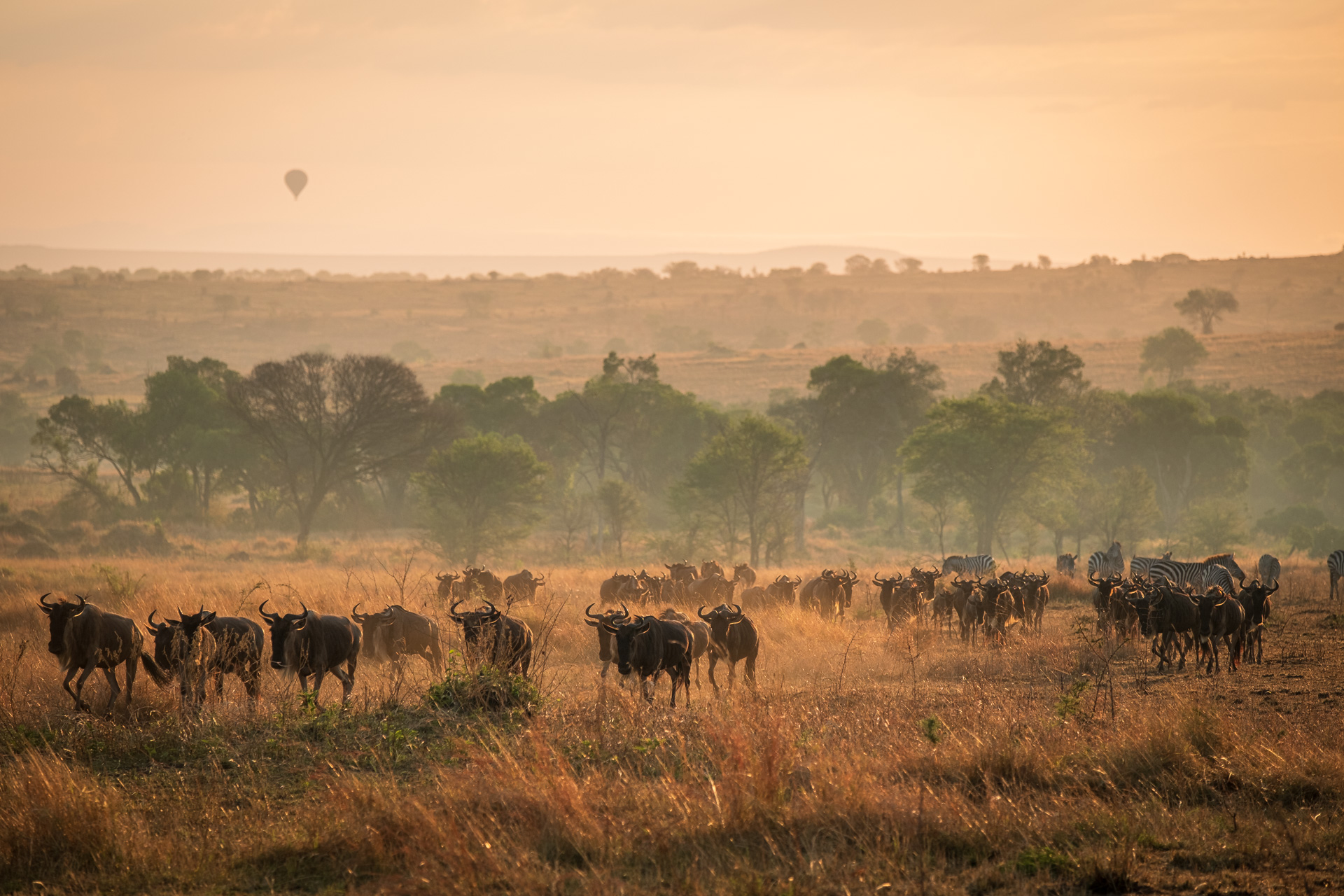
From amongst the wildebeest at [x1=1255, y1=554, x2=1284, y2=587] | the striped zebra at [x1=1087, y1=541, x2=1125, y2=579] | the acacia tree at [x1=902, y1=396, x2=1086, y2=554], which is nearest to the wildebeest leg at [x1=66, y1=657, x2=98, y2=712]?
the striped zebra at [x1=1087, y1=541, x2=1125, y2=579]

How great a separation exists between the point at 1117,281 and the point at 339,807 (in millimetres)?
149763

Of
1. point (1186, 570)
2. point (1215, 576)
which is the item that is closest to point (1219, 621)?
point (1215, 576)

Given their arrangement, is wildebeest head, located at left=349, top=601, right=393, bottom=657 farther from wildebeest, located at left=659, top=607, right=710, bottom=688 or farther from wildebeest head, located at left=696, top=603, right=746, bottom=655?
wildebeest head, located at left=696, top=603, right=746, bottom=655

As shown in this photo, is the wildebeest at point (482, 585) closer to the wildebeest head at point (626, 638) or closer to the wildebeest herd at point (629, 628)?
the wildebeest herd at point (629, 628)

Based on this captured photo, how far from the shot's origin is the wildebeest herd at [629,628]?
11070 mm

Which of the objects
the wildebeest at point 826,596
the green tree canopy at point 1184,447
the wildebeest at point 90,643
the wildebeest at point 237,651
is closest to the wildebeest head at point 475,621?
the wildebeest at point 237,651

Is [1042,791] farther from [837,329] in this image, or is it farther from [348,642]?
[837,329]

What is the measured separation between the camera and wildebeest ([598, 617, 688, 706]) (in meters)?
11.4

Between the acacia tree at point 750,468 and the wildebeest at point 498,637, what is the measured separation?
30.1 m

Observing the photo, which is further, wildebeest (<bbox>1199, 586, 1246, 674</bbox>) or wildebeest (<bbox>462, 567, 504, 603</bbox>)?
wildebeest (<bbox>462, 567, 504, 603</bbox>)

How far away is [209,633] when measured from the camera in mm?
11289

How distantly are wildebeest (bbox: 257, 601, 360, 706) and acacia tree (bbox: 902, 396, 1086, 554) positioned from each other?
36.4 meters

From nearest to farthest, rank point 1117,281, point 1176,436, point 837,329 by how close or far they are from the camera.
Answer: point 1176,436 → point 837,329 → point 1117,281

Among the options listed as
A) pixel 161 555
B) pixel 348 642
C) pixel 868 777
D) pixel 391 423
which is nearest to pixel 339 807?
pixel 868 777
